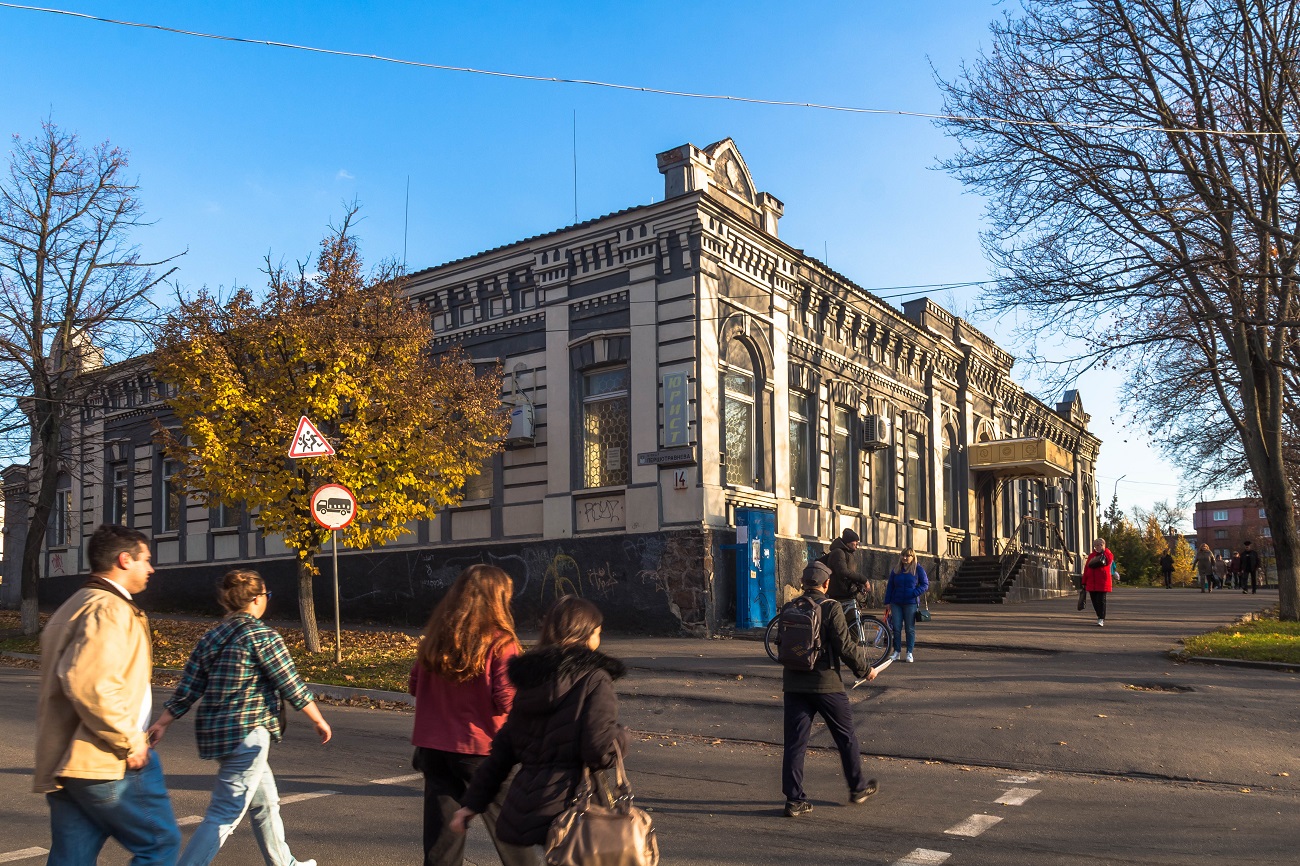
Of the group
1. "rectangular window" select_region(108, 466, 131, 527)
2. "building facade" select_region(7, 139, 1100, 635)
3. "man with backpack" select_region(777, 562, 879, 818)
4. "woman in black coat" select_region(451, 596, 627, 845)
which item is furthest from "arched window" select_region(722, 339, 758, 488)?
"rectangular window" select_region(108, 466, 131, 527)

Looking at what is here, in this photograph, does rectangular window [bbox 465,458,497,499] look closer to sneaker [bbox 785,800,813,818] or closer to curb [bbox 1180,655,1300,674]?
curb [bbox 1180,655,1300,674]

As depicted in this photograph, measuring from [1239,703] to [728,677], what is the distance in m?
5.99

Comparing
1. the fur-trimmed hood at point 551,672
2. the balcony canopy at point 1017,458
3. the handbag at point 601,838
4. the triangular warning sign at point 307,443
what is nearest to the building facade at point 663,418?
the balcony canopy at point 1017,458

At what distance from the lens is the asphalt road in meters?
6.97

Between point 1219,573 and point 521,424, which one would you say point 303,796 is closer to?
point 521,424

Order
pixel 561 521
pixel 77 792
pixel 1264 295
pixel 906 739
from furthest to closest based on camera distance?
pixel 561 521, pixel 1264 295, pixel 906 739, pixel 77 792

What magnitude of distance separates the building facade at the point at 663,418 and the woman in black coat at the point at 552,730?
48.7 ft

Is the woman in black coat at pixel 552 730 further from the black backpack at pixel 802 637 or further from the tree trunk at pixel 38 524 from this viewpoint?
the tree trunk at pixel 38 524

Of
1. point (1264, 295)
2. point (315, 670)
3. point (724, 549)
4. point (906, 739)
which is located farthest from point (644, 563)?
point (1264, 295)

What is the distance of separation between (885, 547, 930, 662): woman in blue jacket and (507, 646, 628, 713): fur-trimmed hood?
11689 millimetres

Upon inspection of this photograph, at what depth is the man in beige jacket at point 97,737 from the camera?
14.6 feet

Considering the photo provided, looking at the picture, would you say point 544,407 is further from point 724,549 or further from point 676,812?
point 676,812

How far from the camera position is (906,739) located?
11172mm

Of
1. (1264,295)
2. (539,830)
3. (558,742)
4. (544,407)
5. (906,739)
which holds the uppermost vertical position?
(1264,295)
